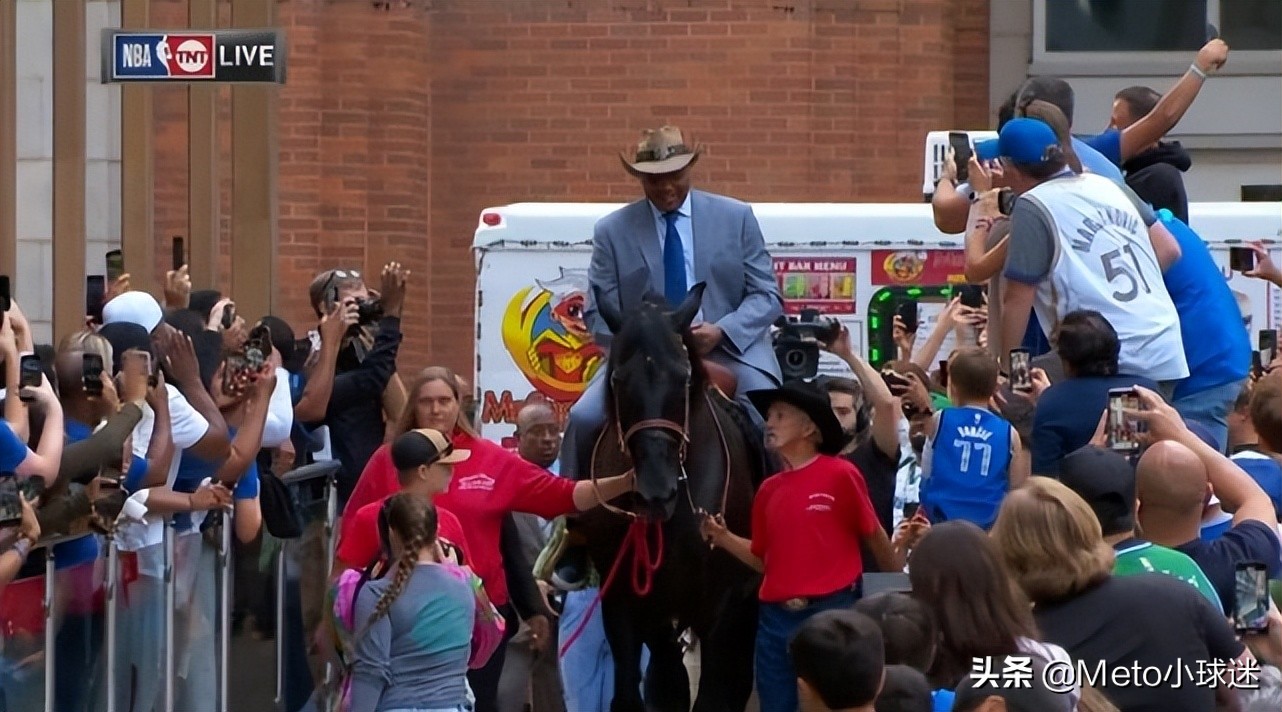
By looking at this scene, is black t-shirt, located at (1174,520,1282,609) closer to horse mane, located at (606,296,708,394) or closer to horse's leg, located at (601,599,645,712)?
horse mane, located at (606,296,708,394)

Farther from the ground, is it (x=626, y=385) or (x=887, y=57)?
(x=887, y=57)

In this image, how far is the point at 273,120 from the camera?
15430 millimetres

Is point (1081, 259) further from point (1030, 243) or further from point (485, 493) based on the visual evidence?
point (485, 493)

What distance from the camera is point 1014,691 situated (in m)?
5.12

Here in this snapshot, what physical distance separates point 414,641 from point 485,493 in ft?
4.66

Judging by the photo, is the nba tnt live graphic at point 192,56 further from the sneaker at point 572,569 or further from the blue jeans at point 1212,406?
the blue jeans at point 1212,406

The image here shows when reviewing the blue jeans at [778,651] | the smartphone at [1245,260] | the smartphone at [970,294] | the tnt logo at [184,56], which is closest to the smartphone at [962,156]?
the smartphone at [1245,260]

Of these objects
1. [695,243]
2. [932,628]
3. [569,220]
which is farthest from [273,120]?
[932,628]

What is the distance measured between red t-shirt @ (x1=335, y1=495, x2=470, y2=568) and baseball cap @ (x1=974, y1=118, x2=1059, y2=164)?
2.44 m

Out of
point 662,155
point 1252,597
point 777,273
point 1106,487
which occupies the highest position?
point 662,155

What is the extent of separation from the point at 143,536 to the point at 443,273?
898cm

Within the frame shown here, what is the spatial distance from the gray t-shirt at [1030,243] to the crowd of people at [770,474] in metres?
0.01

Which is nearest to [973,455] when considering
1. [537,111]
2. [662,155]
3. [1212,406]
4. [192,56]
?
[1212,406]

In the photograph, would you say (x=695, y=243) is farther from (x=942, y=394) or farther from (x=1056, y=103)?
(x=942, y=394)
